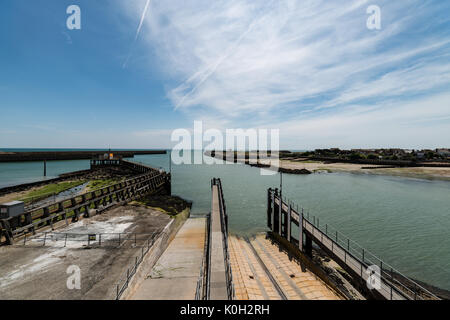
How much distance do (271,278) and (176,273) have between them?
6.63 meters

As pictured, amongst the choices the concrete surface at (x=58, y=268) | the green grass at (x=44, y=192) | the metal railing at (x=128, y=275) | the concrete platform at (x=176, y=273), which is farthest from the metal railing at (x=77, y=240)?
the green grass at (x=44, y=192)

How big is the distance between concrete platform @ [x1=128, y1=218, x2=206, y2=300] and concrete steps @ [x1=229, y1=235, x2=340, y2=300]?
9.48ft

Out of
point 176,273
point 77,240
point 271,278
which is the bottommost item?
point 271,278

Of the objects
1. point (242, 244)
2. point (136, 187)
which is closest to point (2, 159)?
point (136, 187)

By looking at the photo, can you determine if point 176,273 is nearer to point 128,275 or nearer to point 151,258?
point 151,258

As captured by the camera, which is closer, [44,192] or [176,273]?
[176,273]

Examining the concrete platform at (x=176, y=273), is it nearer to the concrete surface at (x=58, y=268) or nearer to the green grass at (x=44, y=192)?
the concrete surface at (x=58, y=268)

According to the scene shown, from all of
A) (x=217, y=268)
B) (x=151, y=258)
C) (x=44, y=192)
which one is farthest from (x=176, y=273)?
(x=44, y=192)

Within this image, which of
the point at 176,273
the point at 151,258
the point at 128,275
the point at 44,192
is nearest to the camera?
the point at 128,275

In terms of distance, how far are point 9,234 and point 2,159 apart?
14154 cm

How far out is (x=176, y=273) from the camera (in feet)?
34.4

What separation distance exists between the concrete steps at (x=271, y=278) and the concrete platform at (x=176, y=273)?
289 cm

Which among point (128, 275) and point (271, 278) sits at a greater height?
point (128, 275)

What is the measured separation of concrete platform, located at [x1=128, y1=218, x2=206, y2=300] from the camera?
28.5 ft
